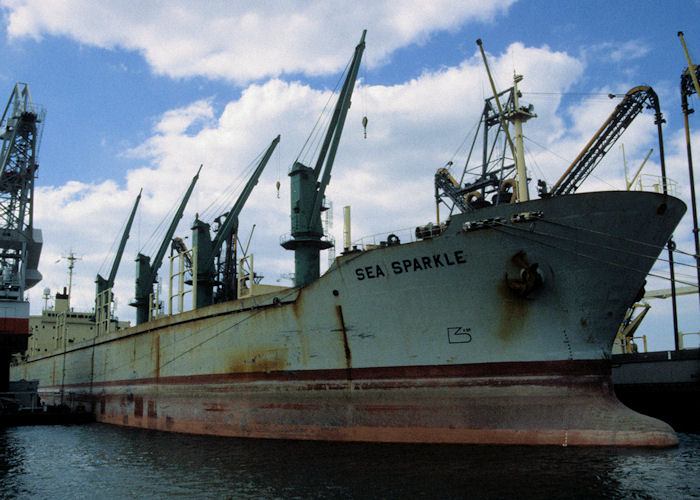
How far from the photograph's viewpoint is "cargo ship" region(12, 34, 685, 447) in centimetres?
1277

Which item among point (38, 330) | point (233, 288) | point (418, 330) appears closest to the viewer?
point (418, 330)

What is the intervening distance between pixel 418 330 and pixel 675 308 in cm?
1393

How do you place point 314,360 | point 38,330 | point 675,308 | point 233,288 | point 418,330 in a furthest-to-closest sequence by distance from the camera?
point 38,330
point 233,288
point 675,308
point 314,360
point 418,330

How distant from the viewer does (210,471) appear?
11.7m

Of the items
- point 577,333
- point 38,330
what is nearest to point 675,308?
point 577,333

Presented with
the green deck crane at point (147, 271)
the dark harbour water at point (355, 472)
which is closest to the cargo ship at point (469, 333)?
the dark harbour water at point (355, 472)

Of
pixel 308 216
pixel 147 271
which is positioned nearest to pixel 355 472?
pixel 308 216

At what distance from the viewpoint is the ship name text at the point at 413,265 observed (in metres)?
13.7

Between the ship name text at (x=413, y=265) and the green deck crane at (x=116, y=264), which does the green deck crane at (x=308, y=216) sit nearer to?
the ship name text at (x=413, y=265)

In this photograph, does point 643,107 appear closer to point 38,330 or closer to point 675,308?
point 675,308

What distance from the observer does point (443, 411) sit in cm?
1358

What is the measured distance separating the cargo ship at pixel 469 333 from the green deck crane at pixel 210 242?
7506mm

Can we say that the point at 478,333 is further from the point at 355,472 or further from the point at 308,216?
the point at 308,216

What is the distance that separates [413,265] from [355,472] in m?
5.60
